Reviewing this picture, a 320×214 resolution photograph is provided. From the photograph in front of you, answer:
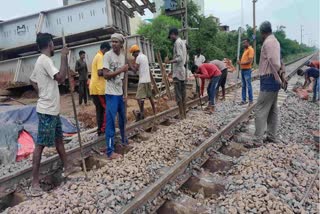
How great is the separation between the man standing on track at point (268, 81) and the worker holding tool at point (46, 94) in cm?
321

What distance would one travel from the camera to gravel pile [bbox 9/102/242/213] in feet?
10.6

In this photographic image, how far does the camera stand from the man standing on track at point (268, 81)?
5059mm

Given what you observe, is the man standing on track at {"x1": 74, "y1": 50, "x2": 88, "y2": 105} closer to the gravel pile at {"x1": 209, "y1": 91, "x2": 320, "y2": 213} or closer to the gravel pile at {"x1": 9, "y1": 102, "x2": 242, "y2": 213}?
the gravel pile at {"x1": 9, "y1": 102, "x2": 242, "y2": 213}

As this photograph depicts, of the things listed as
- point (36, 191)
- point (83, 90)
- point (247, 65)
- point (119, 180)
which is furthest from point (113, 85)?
point (83, 90)

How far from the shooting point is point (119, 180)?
3.75 meters

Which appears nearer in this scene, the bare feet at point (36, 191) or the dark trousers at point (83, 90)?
the bare feet at point (36, 191)

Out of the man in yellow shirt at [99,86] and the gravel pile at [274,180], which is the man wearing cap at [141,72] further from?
the gravel pile at [274,180]

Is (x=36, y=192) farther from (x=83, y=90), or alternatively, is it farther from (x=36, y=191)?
(x=83, y=90)

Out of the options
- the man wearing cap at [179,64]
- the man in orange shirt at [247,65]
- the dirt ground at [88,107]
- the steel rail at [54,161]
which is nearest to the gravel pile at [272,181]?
the steel rail at [54,161]

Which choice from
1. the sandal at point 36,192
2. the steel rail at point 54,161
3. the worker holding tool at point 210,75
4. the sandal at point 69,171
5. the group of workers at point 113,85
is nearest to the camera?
the sandal at point 36,192

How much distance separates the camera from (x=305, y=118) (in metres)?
8.17

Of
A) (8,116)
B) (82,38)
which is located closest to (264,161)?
(8,116)

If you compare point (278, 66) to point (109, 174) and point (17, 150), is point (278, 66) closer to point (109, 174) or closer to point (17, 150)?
point (109, 174)

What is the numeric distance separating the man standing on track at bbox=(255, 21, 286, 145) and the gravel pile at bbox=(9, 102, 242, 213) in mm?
1132
